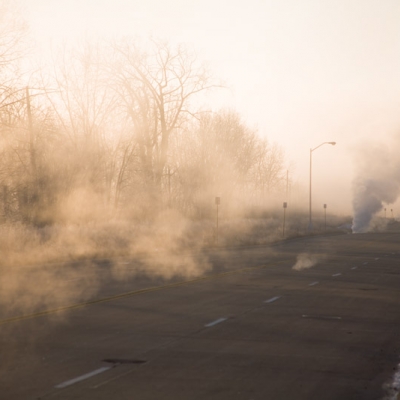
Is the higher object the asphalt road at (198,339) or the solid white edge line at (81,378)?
the solid white edge line at (81,378)

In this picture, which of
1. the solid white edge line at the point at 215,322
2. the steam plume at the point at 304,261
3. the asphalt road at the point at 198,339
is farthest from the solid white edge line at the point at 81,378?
the steam plume at the point at 304,261

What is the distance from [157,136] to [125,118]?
4251 mm

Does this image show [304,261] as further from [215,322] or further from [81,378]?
[81,378]

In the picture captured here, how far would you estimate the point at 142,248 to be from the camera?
133ft

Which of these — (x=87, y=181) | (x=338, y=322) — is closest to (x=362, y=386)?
(x=338, y=322)

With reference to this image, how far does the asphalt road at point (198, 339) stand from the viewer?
29.1 feet

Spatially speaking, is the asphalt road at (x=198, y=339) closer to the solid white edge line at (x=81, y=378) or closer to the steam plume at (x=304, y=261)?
the solid white edge line at (x=81, y=378)

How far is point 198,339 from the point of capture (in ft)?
40.7

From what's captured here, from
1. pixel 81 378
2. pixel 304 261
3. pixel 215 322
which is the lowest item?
pixel 304 261

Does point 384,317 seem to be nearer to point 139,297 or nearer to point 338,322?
point 338,322

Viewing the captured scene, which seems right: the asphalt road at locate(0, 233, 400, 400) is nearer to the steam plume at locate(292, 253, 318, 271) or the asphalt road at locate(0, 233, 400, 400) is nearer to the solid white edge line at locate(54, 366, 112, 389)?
the solid white edge line at locate(54, 366, 112, 389)

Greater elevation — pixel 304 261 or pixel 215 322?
pixel 215 322

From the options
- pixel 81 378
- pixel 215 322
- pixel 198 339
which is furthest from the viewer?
pixel 215 322

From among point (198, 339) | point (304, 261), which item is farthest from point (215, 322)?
point (304, 261)
